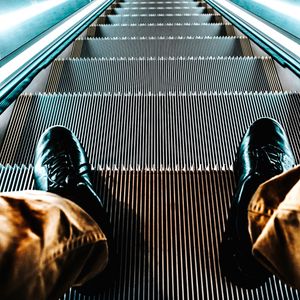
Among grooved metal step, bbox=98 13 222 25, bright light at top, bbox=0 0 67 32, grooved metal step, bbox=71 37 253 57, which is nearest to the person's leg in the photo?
grooved metal step, bbox=71 37 253 57

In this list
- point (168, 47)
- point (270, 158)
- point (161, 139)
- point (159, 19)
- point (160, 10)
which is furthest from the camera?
Result: point (160, 10)

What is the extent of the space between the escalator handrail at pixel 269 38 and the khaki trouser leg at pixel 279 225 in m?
1.13

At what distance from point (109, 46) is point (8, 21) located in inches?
58.5

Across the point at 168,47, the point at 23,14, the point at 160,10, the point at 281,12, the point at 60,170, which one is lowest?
the point at 60,170

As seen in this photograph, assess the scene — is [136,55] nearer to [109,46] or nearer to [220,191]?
[109,46]

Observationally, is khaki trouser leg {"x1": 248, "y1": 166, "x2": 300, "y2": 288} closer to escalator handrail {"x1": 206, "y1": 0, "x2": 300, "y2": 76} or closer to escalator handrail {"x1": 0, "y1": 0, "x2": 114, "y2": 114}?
escalator handrail {"x1": 206, "y1": 0, "x2": 300, "y2": 76}

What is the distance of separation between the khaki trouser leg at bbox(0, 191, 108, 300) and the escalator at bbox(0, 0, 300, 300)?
46 centimetres

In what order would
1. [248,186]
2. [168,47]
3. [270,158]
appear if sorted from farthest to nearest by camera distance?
[168,47], [270,158], [248,186]

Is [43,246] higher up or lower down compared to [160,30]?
lower down

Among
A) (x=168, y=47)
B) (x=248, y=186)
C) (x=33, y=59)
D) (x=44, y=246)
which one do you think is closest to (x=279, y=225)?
(x=248, y=186)

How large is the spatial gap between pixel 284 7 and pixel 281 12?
90mm

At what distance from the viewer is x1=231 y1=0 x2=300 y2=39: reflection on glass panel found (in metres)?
4.30

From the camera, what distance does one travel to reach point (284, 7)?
4875 mm

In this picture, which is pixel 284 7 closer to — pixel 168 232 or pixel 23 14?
pixel 23 14
